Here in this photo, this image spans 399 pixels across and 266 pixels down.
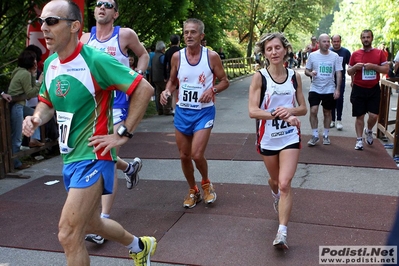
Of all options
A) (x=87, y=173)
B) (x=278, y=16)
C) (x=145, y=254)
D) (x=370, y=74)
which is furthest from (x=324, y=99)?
(x=278, y=16)

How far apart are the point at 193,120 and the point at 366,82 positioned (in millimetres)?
4608

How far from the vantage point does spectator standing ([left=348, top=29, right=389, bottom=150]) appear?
8914 mm

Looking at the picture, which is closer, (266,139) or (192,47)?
(266,139)

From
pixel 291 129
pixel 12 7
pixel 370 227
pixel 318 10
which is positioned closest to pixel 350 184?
pixel 370 227

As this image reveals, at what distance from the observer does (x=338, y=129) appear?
35.8ft

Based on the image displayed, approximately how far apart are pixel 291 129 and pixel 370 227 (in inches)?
55.2

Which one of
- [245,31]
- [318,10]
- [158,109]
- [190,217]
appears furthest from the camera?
[318,10]

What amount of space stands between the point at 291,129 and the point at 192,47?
5.25ft

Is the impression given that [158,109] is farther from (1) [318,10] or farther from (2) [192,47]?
(1) [318,10]

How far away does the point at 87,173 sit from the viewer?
132 inches

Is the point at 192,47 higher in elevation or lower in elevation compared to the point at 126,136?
higher

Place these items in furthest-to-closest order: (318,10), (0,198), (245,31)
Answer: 1. (318,10)
2. (245,31)
3. (0,198)

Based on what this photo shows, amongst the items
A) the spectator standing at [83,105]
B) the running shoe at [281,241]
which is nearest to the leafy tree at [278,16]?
the running shoe at [281,241]

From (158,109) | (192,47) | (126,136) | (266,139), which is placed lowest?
(158,109)
